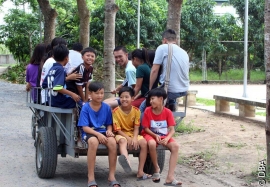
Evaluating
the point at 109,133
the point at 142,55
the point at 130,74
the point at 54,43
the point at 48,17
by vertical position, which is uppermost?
the point at 48,17

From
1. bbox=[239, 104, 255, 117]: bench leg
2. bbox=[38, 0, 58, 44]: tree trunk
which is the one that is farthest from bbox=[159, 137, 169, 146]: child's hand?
bbox=[38, 0, 58, 44]: tree trunk

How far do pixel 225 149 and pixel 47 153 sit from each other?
3.74m

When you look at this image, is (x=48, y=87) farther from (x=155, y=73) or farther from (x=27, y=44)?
(x=27, y=44)

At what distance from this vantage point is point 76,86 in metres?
7.62

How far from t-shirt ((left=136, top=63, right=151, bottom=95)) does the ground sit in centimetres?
155

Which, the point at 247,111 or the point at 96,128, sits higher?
the point at 96,128

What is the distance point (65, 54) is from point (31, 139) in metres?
3.71

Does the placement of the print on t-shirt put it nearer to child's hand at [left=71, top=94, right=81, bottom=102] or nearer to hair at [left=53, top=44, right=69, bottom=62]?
child's hand at [left=71, top=94, right=81, bottom=102]

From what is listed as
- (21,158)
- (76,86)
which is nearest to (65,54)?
(76,86)

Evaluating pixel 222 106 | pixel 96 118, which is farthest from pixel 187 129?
pixel 96 118

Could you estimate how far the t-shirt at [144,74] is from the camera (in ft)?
24.9

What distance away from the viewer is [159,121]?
6.93 meters

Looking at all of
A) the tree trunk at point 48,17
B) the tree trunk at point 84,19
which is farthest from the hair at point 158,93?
the tree trunk at point 48,17

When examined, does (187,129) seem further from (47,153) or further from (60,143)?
(47,153)
